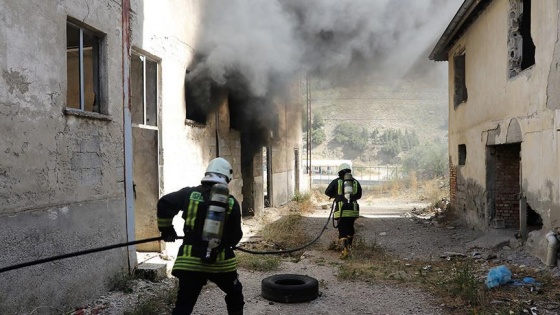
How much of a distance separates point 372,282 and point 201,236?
340cm

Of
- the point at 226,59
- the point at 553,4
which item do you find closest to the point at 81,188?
the point at 226,59

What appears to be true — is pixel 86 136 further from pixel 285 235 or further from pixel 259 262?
pixel 285 235

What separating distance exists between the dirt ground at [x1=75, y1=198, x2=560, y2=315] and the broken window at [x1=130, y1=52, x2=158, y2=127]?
2.71 meters

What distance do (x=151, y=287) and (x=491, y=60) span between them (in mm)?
7371

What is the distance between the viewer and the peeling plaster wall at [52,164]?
13.2 ft

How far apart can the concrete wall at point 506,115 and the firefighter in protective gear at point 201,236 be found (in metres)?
4.56

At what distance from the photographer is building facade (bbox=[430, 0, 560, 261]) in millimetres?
6191

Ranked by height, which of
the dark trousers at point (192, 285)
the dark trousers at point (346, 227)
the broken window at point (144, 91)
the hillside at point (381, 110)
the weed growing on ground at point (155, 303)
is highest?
the hillside at point (381, 110)

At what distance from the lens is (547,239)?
596 cm

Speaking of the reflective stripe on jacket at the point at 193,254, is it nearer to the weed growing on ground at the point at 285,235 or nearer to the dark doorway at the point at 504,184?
the weed growing on ground at the point at 285,235

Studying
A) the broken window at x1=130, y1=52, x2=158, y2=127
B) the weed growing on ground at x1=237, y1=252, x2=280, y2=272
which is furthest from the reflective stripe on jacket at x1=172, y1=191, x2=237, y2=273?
the broken window at x1=130, y1=52, x2=158, y2=127

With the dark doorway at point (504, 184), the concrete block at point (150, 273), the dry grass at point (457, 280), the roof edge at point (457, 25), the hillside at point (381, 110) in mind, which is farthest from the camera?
the hillside at point (381, 110)

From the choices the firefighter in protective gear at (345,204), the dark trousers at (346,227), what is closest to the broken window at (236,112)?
the firefighter in protective gear at (345,204)

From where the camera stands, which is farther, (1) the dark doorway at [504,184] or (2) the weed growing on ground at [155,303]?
(1) the dark doorway at [504,184]
